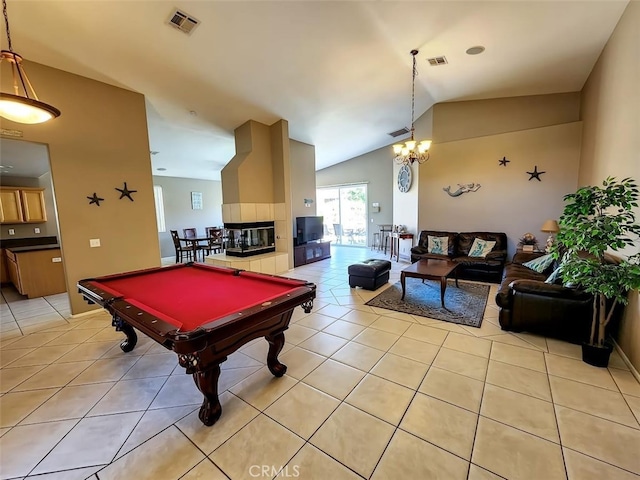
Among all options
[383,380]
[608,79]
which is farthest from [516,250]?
[383,380]

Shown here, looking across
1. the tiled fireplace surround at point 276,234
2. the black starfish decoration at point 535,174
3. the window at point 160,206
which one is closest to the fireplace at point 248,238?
the tiled fireplace surround at point 276,234

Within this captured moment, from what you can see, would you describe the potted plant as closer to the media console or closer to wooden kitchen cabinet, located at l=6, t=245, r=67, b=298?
the media console

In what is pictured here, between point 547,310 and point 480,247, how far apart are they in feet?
9.37

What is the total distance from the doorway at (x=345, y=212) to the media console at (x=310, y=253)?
2252 millimetres

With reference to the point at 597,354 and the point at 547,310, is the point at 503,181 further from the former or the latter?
A: the point at 597,354

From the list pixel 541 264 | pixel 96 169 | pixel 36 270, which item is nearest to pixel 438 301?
pixel 541 264

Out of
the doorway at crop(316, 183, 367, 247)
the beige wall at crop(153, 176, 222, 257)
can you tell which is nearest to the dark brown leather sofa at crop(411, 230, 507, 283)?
the doorway at crop(316, 183, 367, 247)

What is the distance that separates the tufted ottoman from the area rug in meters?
0.24

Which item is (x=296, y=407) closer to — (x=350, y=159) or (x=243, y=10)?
(x=243, y=10)

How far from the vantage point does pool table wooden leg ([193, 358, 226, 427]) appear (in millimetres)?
1823

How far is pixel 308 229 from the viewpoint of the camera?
7461 mm

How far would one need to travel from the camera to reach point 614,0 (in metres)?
2.86

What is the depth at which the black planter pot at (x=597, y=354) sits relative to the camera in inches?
95.3

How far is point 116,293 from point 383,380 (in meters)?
2.47
